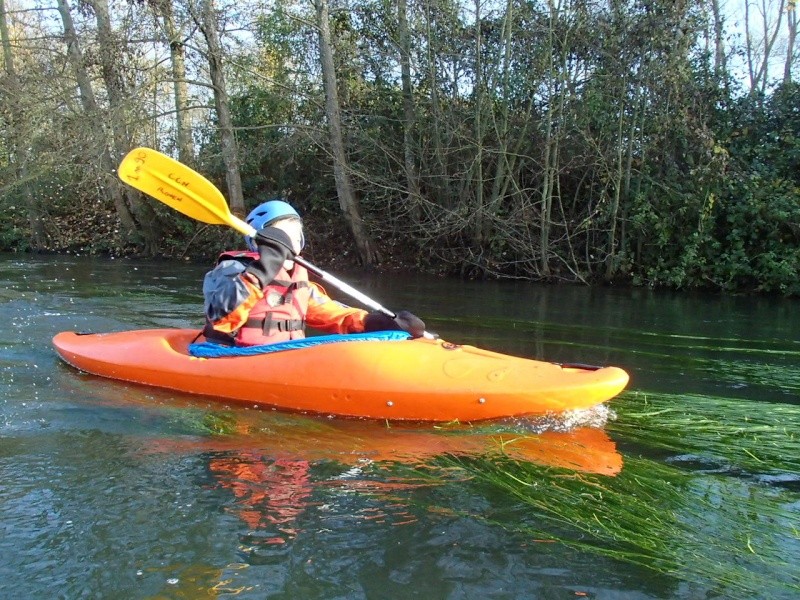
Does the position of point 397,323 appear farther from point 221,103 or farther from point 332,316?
point 221,103

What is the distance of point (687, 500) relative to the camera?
2.58 m

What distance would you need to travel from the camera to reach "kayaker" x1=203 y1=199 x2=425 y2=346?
149 inches

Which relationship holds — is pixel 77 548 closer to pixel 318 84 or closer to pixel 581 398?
pixel 581 398

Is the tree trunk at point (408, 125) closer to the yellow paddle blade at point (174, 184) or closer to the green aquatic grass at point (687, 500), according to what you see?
the yellow paddle blade at point (174, 184)

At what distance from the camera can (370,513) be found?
2539mm

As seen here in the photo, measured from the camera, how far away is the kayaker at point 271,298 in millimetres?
3791

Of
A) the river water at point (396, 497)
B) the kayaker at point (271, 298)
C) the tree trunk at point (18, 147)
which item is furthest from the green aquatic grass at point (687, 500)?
the tree trunk at point (18, 147)

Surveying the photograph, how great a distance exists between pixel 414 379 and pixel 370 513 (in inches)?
44.0

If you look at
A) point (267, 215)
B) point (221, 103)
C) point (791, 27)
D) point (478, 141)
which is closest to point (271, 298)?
point (267, 215)

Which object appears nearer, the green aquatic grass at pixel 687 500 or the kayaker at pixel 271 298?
the green aquatic grass at pixel 687 500

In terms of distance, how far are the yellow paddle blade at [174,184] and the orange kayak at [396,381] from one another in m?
1.16

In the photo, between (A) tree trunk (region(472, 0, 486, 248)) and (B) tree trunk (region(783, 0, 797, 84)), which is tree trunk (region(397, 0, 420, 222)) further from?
(B) tree trunk (region(783, 0, 797, 84))

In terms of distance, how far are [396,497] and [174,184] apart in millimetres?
3063

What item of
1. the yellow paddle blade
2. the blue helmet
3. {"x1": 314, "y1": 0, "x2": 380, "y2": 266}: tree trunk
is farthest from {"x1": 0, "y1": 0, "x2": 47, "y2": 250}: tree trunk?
the blue helmet
